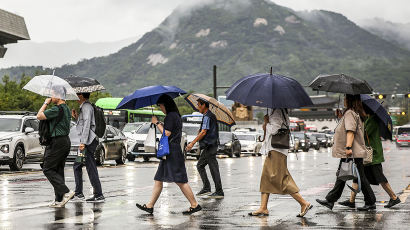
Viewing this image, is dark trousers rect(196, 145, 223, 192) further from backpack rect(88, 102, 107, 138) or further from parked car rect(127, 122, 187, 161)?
parked car rect(127, 122, 187, 161)

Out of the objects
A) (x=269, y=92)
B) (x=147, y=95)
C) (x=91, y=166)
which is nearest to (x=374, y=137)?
(x=269, y=92)

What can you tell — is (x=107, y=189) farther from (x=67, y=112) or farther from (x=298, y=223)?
(x=298, y=223)

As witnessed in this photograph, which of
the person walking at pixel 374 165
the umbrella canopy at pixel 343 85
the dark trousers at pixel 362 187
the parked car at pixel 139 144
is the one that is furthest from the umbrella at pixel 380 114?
the parked car at pixel 139 144

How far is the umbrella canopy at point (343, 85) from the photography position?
11055mm

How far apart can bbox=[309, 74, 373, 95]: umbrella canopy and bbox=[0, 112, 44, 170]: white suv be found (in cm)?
1272

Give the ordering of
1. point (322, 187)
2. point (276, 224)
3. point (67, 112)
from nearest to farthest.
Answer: point (276, 224) → point (67, 112) → point (322, 187)

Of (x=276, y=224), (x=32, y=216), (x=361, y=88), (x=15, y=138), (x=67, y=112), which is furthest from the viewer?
(x=15, y=138)

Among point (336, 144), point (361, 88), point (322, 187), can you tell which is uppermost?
point (361, 88)

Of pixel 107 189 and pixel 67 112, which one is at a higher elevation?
pixel 67 112

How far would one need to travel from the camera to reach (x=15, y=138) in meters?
22.1

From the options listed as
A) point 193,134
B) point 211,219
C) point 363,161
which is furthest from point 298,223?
point 193,134

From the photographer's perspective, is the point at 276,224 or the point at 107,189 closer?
the point at 276,224

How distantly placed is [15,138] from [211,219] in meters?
13.1

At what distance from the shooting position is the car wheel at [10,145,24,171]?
72.5ft
